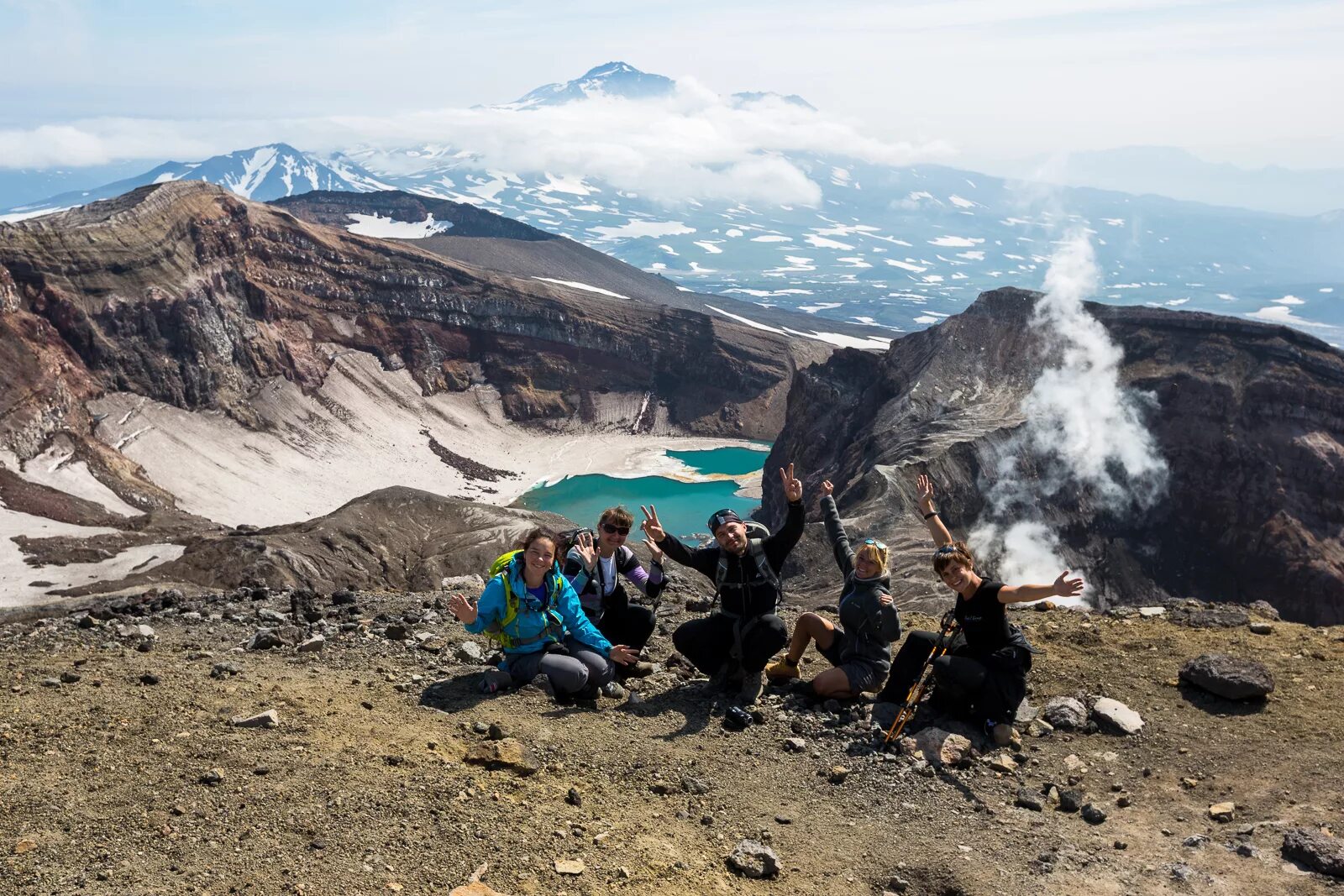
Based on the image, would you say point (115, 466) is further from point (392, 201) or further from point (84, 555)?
point (392, 201)

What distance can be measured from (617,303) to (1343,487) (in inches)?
3394

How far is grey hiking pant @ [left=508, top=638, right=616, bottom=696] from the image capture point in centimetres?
945

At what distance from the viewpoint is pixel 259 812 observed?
6.91 metres

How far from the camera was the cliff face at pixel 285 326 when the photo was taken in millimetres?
66375

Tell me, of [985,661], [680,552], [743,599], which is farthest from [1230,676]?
[680,552]

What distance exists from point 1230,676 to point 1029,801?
3.29m

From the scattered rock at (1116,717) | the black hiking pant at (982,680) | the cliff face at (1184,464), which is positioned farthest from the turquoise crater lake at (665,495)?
the black hiking pant at (982,680)

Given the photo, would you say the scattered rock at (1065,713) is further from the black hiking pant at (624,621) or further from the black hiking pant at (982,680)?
the black hiking pant at (624,621)

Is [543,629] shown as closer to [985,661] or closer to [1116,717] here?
[985,661]

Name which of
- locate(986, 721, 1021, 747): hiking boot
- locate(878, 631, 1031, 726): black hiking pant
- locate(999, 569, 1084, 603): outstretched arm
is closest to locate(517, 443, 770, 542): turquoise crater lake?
locate(878, 631, 1031, 726): black hiking pant

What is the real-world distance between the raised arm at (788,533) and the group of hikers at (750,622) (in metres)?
0.01

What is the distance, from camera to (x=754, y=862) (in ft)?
23.5

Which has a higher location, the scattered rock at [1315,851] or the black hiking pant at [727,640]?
the black hiking pant at [727,640]

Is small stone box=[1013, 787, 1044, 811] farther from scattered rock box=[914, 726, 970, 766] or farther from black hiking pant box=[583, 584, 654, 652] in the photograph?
black hiking pant box=[583, 584, 654, 652]
